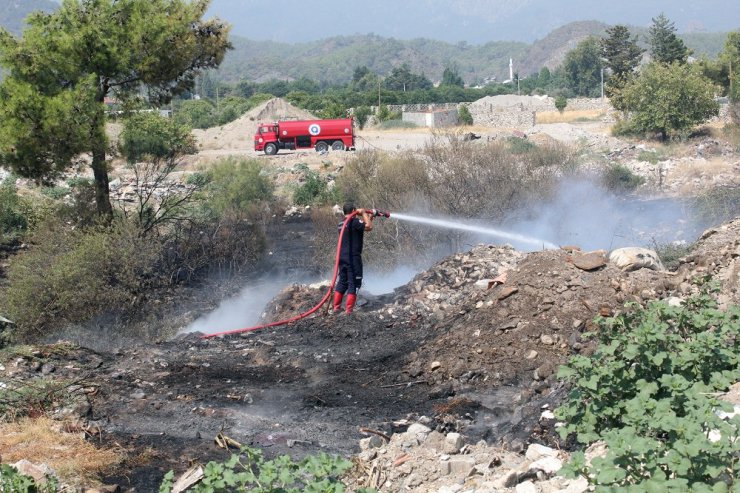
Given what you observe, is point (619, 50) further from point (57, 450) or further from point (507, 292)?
point (57, 450)

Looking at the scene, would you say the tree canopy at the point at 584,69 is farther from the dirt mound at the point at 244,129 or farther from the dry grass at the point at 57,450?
the dry grass at the point at 57,450

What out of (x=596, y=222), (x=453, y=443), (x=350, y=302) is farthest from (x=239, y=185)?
(x=453, y=443)

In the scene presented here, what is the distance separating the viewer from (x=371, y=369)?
396 inches

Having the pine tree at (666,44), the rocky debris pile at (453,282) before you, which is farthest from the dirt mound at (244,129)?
the rocky debris pile at (453,282)

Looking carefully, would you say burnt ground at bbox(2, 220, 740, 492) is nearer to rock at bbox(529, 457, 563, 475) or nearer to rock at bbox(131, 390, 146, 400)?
rock at bbox(131, 390, 146, 400)

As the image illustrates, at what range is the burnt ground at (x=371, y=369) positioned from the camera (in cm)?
770

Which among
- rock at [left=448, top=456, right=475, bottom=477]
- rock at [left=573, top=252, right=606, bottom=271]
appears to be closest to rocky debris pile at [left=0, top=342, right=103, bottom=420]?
rock at [left=448, top=456, right=475, bottom=477]

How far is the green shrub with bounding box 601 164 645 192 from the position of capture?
23.9 meters

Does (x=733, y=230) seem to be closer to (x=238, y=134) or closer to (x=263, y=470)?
(x=263, y=470)

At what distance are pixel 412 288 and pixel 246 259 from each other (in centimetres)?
641

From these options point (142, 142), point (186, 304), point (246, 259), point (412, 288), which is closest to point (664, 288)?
point (412, 288)

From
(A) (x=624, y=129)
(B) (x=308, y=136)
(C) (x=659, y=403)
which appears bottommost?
(C) (x=659, y=403)

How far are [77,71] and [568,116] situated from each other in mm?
45554

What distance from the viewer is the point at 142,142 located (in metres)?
17.9
